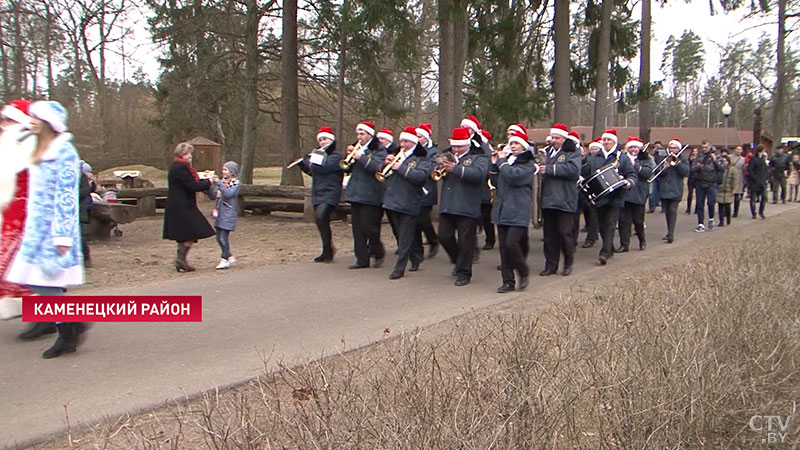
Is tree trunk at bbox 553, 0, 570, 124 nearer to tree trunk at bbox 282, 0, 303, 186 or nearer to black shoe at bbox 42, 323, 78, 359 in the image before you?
tree trunk at bbox 282, 0, 303, 186

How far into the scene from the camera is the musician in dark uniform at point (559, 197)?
863cm

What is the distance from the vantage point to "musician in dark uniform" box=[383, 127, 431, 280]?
8586 mm

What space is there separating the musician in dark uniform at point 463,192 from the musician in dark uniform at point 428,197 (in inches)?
22.8

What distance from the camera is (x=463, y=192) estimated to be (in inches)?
322

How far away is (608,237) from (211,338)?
6365 mm

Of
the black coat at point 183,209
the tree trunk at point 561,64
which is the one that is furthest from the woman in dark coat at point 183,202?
the tree trunk at point 561,64

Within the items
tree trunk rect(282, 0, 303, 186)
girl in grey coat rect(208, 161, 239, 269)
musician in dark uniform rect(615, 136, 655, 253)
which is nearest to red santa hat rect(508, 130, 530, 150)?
girl in grey coat rect(208, 161, 239, 269)

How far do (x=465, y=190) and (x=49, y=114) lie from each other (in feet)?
14.9

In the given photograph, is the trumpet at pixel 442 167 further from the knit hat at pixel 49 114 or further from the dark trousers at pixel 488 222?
the knit hat at pixel 49 114

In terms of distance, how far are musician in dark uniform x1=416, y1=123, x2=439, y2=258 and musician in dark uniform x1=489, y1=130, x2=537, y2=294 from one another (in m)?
1.14

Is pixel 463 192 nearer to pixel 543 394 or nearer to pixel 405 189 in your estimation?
pixel 405 189

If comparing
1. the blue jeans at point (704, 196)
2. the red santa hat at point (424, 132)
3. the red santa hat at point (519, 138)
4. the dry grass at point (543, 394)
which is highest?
the red santa hat at point (424, 132)

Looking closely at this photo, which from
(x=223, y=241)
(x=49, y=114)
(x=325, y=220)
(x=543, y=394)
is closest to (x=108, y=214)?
(x=223, y=241)

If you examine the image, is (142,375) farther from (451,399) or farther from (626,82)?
(626,82)
